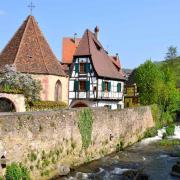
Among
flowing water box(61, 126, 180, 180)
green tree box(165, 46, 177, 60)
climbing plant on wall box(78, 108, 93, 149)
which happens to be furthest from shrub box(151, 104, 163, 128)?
green tree box(165, 46, 177, 60)

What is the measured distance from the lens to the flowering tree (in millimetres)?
34250

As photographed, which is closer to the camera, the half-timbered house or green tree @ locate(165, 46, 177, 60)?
the half-timbered house

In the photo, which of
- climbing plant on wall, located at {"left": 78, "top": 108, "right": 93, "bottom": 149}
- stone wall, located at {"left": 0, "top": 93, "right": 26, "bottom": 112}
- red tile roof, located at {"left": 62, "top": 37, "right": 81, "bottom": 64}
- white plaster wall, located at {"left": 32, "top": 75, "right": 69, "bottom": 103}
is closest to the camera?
climbing plant on wall, located at {"left": 78, "top": 108, "right": 93, "bottom": 149}

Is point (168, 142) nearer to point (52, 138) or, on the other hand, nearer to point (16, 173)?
point (52, 138)

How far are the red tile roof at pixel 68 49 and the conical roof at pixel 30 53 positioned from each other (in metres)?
11.4

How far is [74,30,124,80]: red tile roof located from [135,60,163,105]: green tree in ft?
24.4

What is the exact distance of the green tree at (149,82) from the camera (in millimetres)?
57000

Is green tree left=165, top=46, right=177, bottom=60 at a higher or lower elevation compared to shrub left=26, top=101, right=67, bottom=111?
higher

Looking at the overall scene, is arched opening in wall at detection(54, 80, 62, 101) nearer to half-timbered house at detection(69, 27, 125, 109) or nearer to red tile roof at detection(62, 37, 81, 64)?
half-timbered house at detection(69, 27, 125, 109)

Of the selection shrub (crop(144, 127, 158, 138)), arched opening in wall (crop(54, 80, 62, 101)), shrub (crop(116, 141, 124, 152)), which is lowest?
shrub (crop(116, 141, 124, 152))

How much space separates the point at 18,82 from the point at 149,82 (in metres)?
27.8

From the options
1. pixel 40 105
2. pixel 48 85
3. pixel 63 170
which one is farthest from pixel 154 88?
pixel 63 170

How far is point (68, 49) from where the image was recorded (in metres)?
53.5

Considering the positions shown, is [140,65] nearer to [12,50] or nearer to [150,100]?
[150,100]
